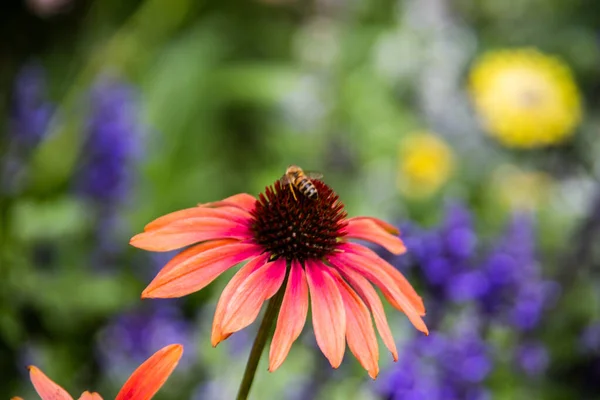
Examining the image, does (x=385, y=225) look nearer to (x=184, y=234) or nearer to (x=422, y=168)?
(x=184, y=234)

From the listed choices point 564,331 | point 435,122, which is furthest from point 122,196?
point 435,122

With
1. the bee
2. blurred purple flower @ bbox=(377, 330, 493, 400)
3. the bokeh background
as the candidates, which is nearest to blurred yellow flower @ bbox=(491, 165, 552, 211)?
the bokeh background

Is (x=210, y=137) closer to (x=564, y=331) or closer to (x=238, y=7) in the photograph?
(x=238, y=7)

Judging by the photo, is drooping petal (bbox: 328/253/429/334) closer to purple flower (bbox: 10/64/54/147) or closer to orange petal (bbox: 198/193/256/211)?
orange petal (bbox: 198/193/256/211)

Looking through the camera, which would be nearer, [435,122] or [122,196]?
[122,196]

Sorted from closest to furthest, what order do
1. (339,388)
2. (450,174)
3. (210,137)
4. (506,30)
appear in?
1. (339,388)
2. (450,174)
3. (210,137)
4. (506,30)

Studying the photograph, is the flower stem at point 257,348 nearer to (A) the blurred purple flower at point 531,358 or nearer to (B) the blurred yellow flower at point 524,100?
(A) the blurred purple flower at point 531,358

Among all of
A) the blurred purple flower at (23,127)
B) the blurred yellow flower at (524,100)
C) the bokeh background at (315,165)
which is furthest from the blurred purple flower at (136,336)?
the blurred yellow flower at (524,100)
